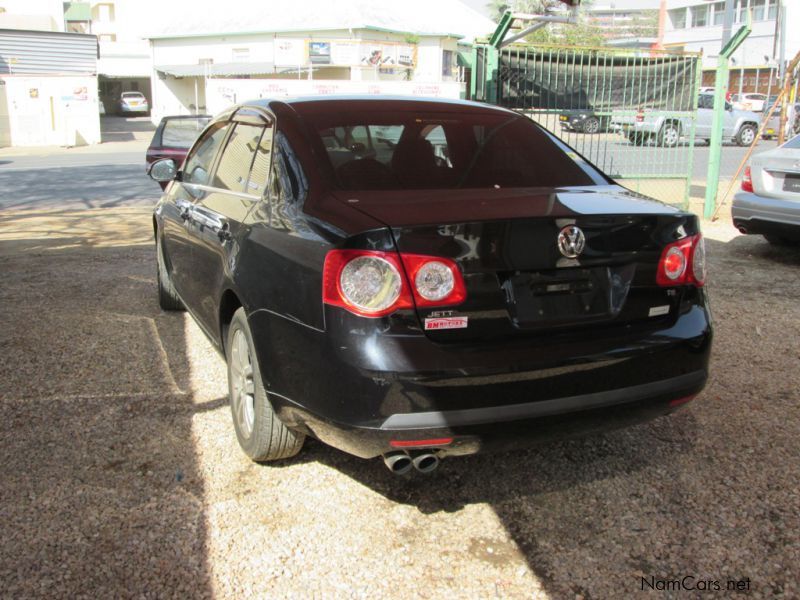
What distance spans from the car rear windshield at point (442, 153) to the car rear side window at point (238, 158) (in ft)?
1.40

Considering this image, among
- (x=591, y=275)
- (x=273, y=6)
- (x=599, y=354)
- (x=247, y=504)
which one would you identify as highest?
(x=273, y=6)

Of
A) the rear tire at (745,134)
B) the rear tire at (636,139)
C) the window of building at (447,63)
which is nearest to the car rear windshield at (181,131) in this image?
the rear tire at (636,139)

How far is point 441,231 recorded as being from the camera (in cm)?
285

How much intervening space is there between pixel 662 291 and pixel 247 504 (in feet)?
6.21

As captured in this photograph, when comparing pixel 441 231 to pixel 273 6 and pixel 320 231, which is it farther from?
pixel 273 6

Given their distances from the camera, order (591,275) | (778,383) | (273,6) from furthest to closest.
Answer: (273,6) → (778,383) → (591,275)

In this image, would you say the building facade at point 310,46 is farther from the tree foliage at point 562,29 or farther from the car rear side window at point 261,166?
the car rear side window at point 261,166

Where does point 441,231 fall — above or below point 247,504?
above

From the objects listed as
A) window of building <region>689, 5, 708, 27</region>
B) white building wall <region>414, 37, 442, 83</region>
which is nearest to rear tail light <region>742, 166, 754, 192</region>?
white building wall <region>414, 37, 442, 83</region>

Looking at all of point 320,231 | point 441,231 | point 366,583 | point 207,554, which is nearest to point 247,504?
point 207,554

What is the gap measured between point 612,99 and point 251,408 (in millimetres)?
8374

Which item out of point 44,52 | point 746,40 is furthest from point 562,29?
point 44,52

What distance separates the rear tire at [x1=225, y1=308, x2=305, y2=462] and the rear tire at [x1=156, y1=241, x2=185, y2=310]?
2.19 metres

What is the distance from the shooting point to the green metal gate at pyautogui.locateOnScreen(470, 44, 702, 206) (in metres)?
10.2
